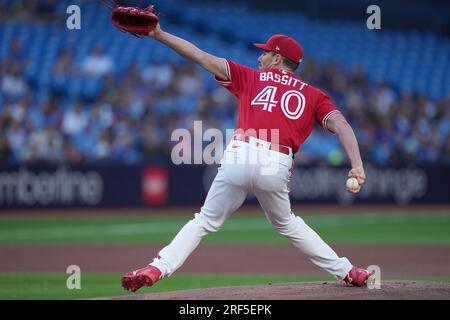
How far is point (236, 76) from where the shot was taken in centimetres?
671

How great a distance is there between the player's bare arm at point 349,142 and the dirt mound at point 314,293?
971 mm

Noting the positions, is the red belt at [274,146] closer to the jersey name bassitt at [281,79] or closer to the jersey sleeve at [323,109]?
the jersey sleeve at [323,109]

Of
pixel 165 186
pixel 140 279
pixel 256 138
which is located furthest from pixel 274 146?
pixel 165 186

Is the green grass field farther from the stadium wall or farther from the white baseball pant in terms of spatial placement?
the white baseball pant

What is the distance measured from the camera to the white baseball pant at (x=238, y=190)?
648 centimetres

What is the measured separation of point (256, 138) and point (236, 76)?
0.56 metres

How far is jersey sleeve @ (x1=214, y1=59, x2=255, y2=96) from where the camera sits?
6.69m

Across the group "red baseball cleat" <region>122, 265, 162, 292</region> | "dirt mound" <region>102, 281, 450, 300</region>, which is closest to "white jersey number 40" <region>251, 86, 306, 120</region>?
"dirt mound" <region>102, 281, 450, 300</region>

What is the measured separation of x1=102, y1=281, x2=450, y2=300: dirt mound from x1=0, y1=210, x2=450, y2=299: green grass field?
241 centimetres

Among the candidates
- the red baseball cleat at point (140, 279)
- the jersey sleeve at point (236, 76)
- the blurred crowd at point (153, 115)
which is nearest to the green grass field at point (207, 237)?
the blurred crowd at point (153, 115)

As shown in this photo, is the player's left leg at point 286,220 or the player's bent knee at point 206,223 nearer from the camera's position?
the player's left leg at point 286,220

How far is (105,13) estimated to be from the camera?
22312mm

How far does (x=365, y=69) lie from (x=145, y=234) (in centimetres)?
1042

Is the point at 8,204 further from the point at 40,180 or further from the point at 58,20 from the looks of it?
the point at 58,20
